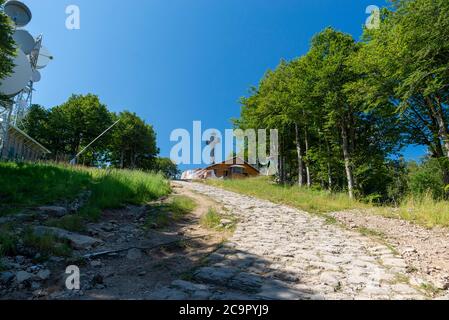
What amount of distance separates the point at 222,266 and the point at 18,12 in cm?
3065

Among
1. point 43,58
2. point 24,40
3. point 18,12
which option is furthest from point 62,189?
point 43,58

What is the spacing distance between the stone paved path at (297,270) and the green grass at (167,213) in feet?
7.09

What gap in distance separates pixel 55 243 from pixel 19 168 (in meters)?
7.51

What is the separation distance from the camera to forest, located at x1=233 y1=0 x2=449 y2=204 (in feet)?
40.1

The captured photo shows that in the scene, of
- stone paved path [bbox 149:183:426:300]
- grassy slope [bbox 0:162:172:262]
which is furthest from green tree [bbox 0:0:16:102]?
stone paved path [bbox 149:183:426:300]

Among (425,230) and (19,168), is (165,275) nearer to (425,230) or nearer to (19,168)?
(425,230)

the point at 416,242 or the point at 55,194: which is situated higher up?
the point at 55,194

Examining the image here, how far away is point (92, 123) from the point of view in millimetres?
38875

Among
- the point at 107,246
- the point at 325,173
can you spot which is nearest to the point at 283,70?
the point at 325,173

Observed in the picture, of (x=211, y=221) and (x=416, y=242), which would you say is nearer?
(x=416, y=242)

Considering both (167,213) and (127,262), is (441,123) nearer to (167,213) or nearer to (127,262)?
(167,213)

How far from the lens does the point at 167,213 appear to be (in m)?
8.65
